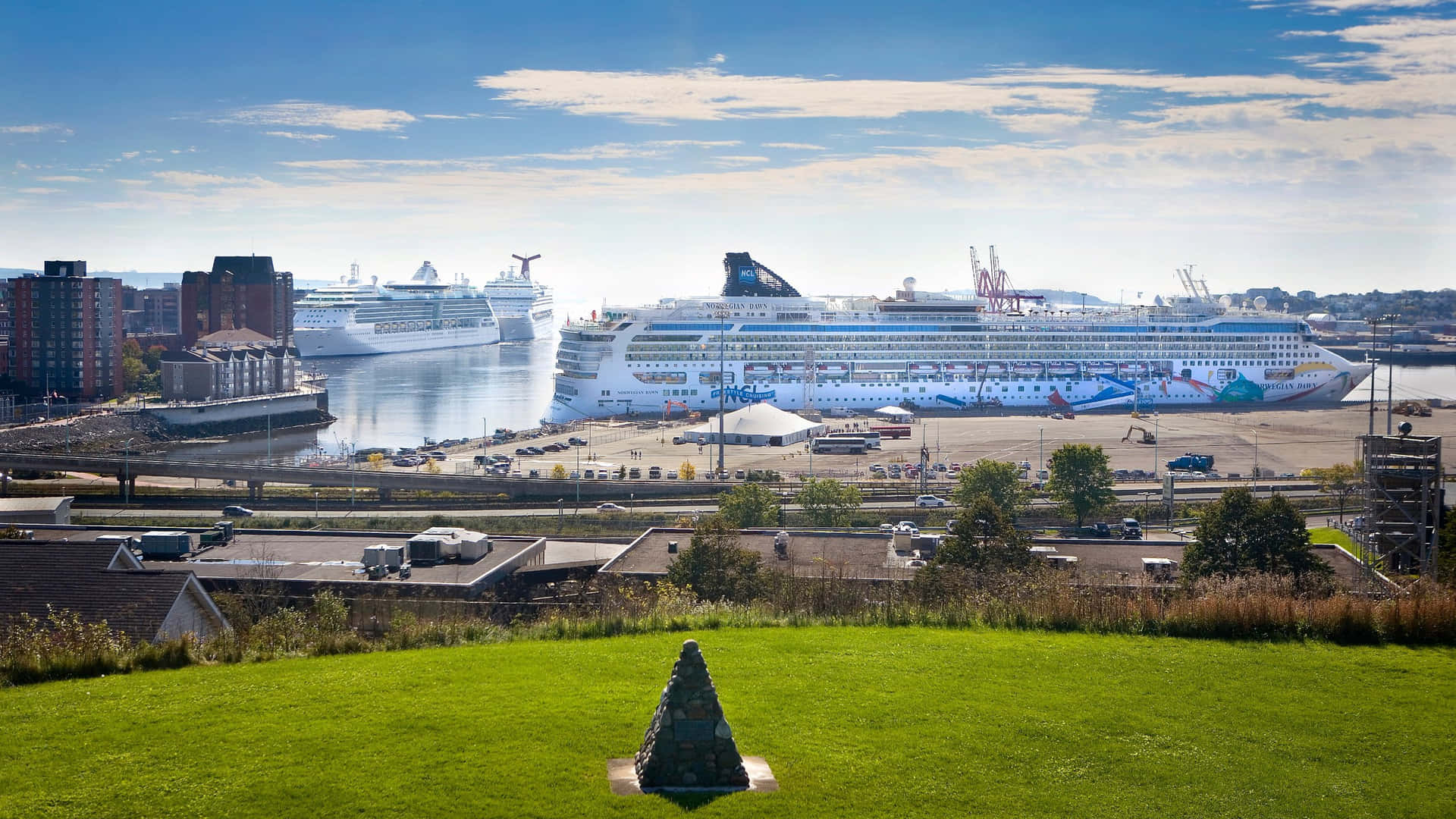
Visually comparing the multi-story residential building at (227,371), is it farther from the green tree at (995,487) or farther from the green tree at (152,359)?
the green tree at (995,487)

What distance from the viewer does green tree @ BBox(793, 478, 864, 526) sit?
19156mm

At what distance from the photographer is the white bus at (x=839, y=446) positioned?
3083 centimetres

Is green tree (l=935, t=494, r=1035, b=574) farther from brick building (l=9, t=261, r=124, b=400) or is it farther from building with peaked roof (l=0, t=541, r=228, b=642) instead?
brick building (l=9, t=261, r=124, b=400)

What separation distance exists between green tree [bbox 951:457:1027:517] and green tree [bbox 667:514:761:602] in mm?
8559

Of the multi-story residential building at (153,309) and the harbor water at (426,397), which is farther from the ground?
the multi-story residential building at (153,309)

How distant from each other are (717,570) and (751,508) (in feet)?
23.9

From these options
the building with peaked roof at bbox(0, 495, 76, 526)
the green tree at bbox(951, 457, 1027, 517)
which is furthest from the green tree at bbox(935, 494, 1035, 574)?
the building with peaked roof at bbox(0, 495, 76, 526)

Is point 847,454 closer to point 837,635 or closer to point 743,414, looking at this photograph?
point 743,414

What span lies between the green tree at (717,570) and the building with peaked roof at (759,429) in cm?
2020

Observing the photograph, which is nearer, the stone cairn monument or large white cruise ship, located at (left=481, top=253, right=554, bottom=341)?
the stone cairn monument

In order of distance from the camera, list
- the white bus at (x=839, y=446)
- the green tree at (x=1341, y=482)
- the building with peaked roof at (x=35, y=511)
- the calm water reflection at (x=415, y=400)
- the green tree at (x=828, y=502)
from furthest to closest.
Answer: the calm water reflection at (x=415, y=400)
the white bus at (x=839, y=446)
the green tree at (x=1341, y=482)
the green tree at (x=828, y=502)
the building with peaked roof at (x=35, y=511)

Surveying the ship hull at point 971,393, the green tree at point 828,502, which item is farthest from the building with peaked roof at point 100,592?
the ship hull at point 971,393

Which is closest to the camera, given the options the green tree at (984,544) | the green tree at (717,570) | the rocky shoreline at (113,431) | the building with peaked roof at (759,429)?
the green tree at (717,570)

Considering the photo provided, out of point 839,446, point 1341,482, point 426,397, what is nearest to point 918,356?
point 839,446
